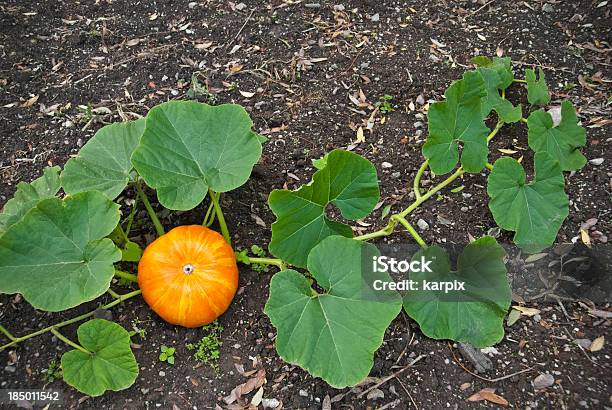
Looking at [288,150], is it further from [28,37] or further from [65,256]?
[28,37]

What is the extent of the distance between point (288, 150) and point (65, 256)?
1419 millimetres

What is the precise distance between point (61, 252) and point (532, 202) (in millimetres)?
2163

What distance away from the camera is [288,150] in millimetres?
3404

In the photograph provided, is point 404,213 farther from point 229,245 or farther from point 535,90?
point 535,90

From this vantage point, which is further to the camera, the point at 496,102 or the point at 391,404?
the point at 496,102

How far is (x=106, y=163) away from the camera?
2850mm

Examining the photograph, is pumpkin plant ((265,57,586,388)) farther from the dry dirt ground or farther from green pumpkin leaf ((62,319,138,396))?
green pumpkin leaf ((62,319,138,396))

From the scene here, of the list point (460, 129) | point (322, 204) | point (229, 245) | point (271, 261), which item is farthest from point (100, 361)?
point (460, 129)

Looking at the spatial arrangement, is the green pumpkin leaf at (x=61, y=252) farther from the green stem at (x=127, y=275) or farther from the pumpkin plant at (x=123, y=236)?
the green stem at (x=127, y=275)

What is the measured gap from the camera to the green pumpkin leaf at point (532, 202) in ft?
9.13

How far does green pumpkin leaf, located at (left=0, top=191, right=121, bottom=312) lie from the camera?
235 cm

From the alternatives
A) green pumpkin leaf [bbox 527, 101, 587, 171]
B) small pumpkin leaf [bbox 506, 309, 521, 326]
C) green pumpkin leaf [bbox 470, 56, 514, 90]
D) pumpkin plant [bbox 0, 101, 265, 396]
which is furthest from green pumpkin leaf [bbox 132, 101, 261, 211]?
green pumpkin leaf [bbox 470, 56, 514, 90]

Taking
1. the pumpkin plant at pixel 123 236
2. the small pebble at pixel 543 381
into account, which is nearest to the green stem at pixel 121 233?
the pumpkin plant at pixel 123 236

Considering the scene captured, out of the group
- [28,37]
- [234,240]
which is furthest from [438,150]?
[28,37]
